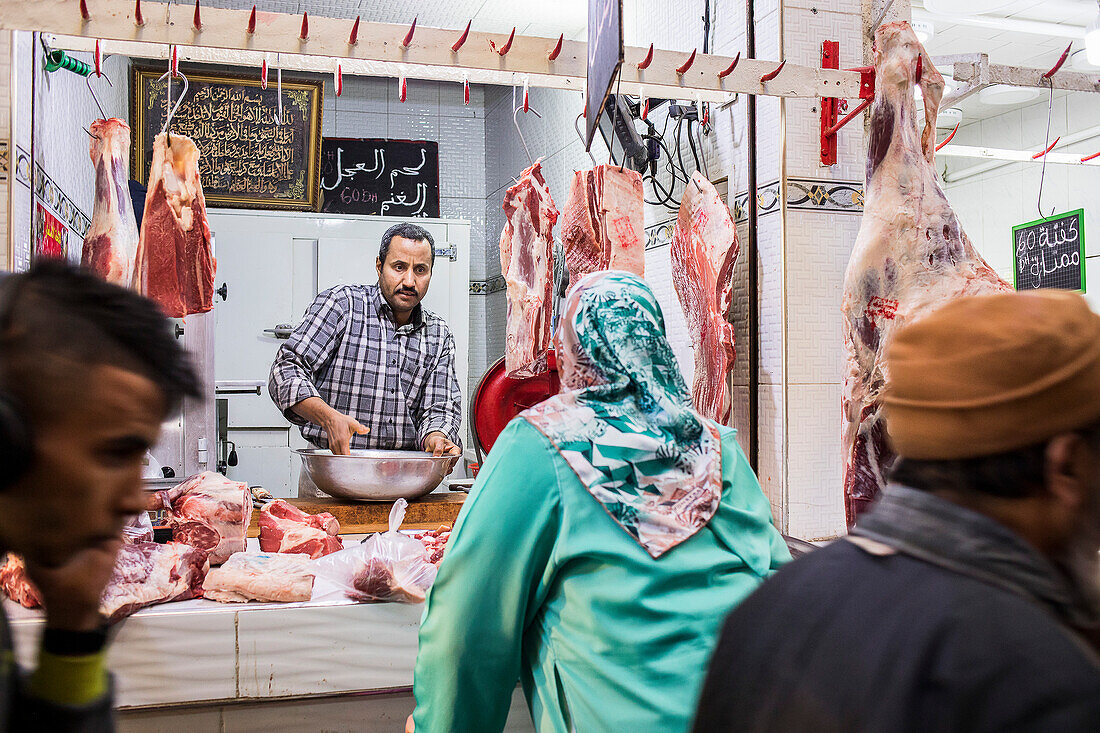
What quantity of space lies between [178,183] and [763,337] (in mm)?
2333

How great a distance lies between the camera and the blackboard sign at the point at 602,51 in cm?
218

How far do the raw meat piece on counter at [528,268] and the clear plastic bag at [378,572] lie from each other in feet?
3.52

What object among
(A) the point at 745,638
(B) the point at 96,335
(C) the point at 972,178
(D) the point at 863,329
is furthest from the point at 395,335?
(C) the point at 972,178

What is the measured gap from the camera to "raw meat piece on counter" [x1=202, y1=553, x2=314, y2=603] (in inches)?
87.7

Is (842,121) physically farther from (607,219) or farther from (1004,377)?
(1004,377)

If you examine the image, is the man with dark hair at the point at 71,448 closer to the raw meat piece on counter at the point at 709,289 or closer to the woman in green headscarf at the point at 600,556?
the woman in green headscarf at the point at 600,556

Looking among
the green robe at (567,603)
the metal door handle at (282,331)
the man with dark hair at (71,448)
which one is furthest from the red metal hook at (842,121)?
the metal door handle at (282,331)

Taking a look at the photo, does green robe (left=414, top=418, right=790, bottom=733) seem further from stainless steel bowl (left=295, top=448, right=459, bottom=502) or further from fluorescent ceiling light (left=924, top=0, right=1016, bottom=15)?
fluorescent ceiling light (left=924, top=0, right=1016, bottom=15)

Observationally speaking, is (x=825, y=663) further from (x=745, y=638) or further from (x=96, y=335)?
(x=96, y=335)

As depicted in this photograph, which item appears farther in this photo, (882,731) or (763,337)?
(763,337)

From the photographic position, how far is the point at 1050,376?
0.79 meters

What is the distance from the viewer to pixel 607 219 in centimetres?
340

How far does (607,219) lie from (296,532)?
1.68 meters

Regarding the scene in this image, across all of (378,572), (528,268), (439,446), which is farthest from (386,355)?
(378,572)
